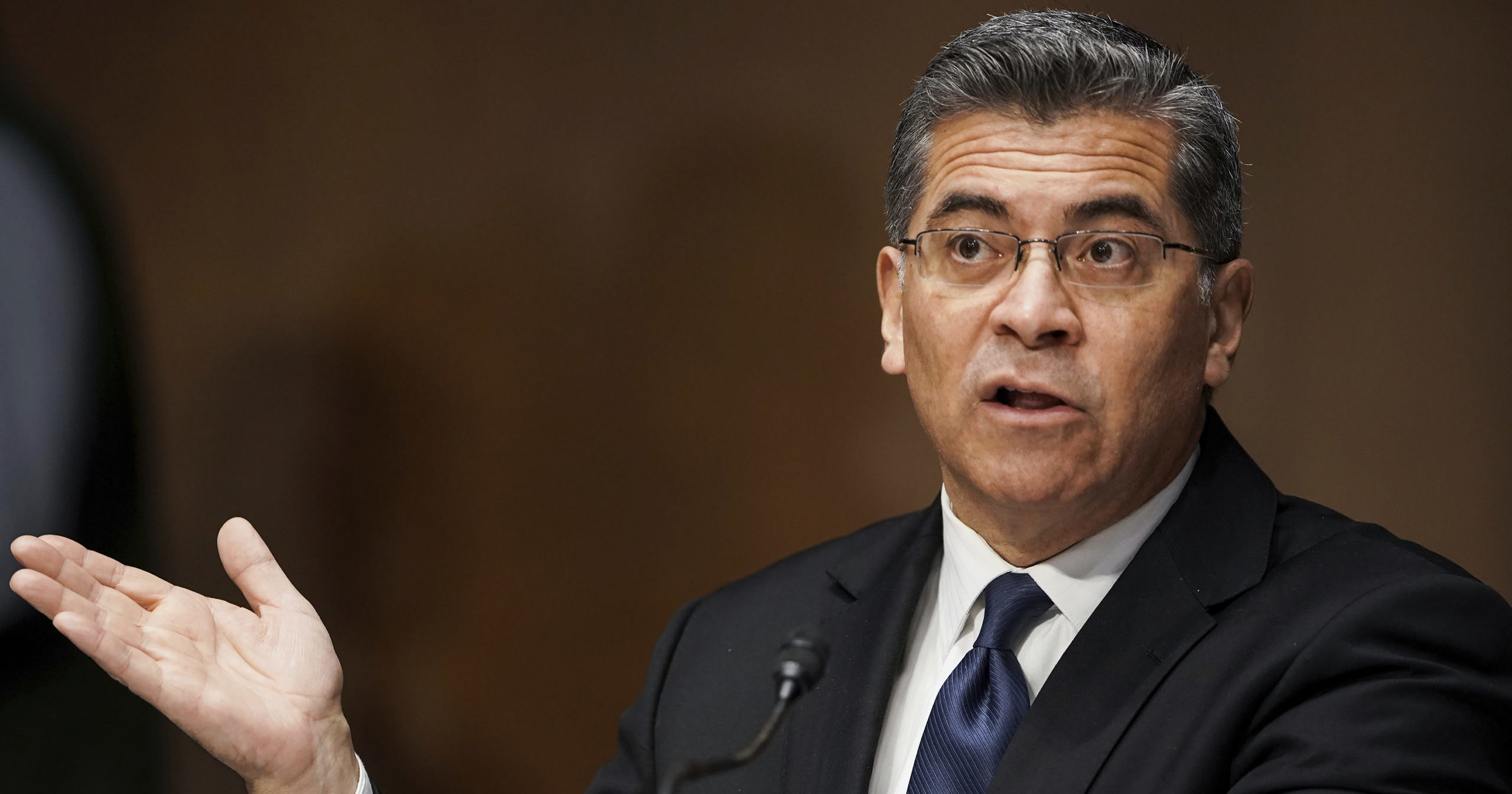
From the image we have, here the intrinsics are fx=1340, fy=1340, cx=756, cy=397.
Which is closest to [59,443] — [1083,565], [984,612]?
[984,612]

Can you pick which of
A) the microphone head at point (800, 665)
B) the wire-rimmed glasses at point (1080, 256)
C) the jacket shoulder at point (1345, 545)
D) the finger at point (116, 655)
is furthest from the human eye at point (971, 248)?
the finger at point (116, 655)

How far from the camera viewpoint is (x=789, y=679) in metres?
1.13

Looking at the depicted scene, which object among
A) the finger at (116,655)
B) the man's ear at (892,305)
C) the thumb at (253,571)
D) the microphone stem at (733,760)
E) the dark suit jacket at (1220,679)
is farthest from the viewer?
the man's ear at (892,305)

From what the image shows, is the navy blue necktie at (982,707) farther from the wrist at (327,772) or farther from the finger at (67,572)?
the finger at (67,572)

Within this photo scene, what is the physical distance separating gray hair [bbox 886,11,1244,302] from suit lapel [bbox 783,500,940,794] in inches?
18.5

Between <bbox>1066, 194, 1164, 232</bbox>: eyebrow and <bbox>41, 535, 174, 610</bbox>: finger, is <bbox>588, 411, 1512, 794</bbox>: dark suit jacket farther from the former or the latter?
<bbox>41, 535, 174, 610</bbox>: finger

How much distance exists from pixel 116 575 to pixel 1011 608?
3.20 feet

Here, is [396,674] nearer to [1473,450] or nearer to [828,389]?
[828,389]

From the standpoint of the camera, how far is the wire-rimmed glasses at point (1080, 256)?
146 cm

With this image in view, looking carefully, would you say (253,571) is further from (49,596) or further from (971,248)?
(971,248)

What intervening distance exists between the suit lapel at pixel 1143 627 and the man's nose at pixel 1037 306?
26cm

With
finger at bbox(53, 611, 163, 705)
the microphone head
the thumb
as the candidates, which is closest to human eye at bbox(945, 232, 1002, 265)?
the microphone head

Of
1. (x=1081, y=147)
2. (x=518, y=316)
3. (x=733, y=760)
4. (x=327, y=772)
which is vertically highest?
(x=1081, y=147)

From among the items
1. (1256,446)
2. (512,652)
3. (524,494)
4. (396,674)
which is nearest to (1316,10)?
(1256,446)
